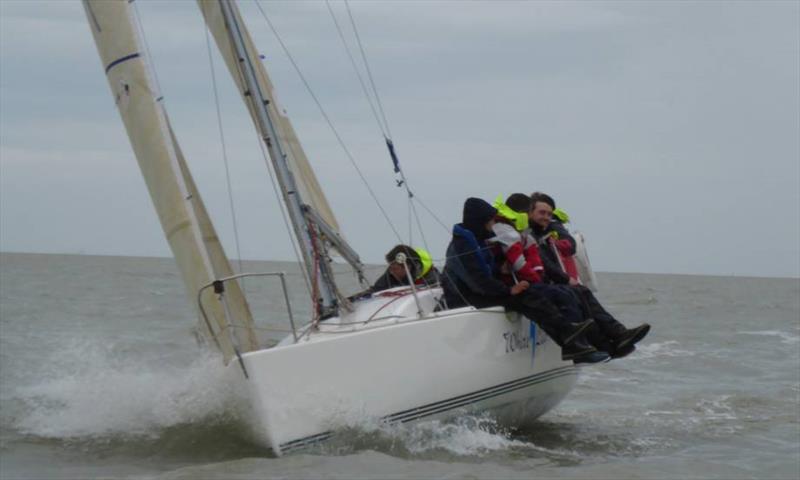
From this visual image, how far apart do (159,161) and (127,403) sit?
217 centimetres

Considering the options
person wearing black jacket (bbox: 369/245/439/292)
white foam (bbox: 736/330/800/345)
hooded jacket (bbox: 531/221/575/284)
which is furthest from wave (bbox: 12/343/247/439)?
white foam (bbox: 736/330/800/345)

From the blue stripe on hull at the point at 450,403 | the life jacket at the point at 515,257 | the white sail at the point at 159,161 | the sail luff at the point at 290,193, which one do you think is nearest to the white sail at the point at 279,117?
the sail luff at the point at 290,193

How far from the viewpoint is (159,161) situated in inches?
277

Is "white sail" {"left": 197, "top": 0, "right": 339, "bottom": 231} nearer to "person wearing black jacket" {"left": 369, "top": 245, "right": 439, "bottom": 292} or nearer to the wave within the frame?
"person wearing black jacket" {"left": 369, "top": 245, "right": 439, "bottom": 292}

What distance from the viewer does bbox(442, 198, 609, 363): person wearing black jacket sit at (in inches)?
292


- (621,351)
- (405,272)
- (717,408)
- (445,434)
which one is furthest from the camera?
(717,408)

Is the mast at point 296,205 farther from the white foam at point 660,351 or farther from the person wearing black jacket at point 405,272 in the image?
the white foam at point 660,351

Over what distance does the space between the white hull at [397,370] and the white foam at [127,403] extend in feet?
1.75

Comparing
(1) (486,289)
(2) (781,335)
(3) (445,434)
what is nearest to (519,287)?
(1) (486,289)

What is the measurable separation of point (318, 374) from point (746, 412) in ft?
16.5

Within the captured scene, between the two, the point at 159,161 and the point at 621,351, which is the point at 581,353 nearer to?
the point at 621,351

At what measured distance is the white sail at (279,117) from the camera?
8531 mm

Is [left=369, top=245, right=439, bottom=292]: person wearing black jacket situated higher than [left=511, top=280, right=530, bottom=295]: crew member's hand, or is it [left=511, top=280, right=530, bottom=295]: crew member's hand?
[left=369, top=245, right=439, bottom=292]: person wearing black jacket

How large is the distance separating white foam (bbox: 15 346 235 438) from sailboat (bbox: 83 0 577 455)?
43cm
